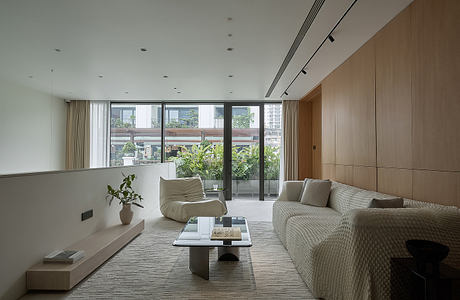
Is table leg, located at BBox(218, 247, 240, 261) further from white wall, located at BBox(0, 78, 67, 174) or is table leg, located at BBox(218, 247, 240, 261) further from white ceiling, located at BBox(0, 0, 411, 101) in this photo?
white wall, located at BBox(0, 78, 67, 174)

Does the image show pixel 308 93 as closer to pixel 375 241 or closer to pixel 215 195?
pixel 215 195

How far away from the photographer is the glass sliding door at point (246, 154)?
7.24 m

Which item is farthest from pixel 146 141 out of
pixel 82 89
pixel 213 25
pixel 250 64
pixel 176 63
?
pixel 213 25

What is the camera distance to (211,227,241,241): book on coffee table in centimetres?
254

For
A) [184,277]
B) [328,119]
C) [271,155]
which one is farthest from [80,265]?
[271,155]

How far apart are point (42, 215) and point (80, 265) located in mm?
554

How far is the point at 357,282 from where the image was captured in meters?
1.79

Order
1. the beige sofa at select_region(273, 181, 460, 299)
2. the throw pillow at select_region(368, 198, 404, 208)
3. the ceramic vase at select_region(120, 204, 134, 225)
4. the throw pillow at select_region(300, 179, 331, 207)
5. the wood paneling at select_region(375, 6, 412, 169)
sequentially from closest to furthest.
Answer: the beige sofa at select_region(273, 181, 460, 299), the throw pillow at select_region(368, 198, 404, 208), the wood paneling at select_region(375, 6, 412, 169), the ceramic vase at select_region(120, 204, 134, 225), the throw pillow at select_region(300, 179, 331, 207)

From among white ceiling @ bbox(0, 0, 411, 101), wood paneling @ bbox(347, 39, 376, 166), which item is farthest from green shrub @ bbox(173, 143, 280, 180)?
wood paneling @ bbox(347, 39, 376, 166)

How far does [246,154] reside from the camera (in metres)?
7.25

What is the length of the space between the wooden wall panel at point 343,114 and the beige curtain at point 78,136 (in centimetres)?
594

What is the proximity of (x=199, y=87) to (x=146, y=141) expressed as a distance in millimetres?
2382

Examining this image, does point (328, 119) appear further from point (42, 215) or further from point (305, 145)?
point (42, 215)

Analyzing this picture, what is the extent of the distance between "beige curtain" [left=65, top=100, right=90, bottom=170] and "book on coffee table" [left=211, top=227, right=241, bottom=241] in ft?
18.4
